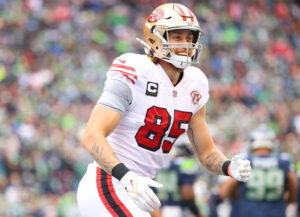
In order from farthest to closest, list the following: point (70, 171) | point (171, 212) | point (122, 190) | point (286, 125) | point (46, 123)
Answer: point (286, 125) → point (46, 123) → point (70, 171) → point (171, 212) → point (122, 190)

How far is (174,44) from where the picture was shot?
4199 millimetres

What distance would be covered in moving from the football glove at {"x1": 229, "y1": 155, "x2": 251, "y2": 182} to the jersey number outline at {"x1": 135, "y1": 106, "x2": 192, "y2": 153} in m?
0.39

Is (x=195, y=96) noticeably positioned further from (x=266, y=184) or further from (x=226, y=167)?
(x=266, y=184)

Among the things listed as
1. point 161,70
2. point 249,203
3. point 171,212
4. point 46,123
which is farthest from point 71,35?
point 161,70

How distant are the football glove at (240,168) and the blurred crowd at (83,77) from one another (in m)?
6.26

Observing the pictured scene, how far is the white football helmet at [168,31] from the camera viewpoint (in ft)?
13.7

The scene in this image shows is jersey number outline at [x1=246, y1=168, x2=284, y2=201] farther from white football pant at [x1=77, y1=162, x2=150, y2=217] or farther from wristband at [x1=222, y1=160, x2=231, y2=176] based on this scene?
white football pant at [x1=77, y1=162, x2=150, y2=217]

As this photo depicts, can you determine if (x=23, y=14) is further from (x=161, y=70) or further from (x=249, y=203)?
(x=161, y=70)

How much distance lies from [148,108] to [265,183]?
122 inches

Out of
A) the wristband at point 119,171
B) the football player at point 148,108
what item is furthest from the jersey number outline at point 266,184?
the wristband at point 119,171

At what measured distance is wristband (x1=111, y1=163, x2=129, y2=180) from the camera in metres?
3.62

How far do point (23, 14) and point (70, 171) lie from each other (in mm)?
5054

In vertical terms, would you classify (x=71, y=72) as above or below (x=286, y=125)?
above

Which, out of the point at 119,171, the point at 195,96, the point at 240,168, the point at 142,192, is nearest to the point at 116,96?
the point at 119,171
